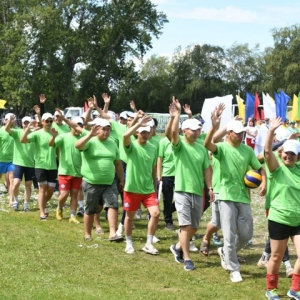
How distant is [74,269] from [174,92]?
213ft

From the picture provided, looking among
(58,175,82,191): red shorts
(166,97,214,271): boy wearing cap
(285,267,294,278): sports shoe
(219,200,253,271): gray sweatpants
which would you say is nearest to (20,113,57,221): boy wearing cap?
(58,175,82,191): red shorts

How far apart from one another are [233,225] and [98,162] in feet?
9.36

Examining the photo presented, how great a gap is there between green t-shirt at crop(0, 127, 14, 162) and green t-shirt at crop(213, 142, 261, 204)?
24.3ft

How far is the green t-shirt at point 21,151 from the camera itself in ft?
42.8

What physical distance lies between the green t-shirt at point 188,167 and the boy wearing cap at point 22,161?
5530 mm

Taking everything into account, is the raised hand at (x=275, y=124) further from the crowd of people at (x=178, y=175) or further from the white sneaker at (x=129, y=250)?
the white sneaker at (x=129, y=250)

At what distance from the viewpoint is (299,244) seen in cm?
655

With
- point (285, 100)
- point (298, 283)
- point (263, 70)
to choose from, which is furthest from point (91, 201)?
point (263, 70)

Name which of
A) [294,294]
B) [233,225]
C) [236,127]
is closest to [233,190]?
[233,225]

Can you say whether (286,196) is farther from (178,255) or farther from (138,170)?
(138,170)

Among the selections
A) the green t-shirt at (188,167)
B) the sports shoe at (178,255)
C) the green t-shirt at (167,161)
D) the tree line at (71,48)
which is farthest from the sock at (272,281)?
the tree line at (71,48)

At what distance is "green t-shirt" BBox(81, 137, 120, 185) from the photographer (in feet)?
31.4

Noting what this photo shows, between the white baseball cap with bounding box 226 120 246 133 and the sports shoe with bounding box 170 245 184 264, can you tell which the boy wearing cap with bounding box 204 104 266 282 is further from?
the sports shoe with bounding box 170 245 184 264

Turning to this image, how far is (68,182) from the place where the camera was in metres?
11.5
